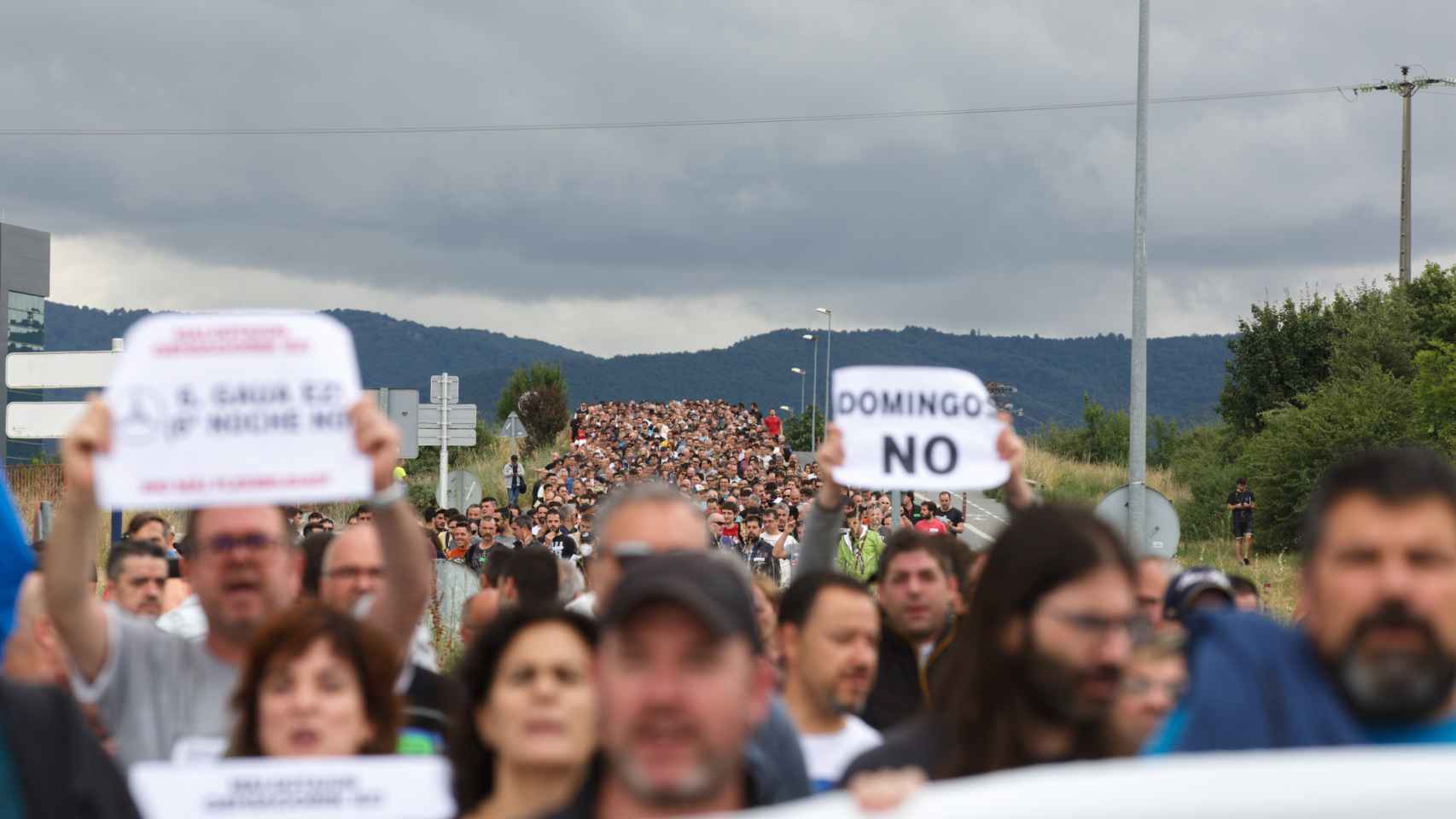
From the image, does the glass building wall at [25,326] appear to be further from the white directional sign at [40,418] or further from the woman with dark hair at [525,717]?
the woman with dark hair at [525,717]

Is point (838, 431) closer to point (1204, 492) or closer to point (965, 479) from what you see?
point (965, 479)

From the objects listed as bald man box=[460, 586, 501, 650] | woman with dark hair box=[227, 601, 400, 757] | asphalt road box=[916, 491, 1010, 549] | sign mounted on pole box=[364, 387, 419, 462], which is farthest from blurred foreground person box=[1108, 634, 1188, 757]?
asphalt road box=[916, 491, 1010, 549]

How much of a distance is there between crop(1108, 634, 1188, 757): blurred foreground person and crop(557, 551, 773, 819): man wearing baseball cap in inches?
33.6

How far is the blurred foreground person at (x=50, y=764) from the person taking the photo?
3.20 meters

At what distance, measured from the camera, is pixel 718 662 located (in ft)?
9.16

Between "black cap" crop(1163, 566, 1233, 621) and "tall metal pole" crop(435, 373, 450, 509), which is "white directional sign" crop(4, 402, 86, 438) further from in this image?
"black cap" crop(1163, 566, 1233, 621)

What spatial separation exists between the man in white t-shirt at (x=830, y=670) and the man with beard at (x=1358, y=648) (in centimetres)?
229

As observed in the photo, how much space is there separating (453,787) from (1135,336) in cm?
1776

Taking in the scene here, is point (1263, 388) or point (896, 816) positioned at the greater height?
point (1263, 388)

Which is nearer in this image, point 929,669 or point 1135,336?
point 929,669

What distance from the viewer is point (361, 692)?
13.5 ft

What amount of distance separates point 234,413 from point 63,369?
13714 mm

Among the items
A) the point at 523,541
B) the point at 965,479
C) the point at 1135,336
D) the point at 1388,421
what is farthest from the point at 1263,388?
the point at 965,479

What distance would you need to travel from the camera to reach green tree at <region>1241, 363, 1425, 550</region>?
1540 inches
